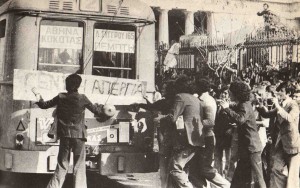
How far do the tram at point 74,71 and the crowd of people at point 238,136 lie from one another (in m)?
0.30

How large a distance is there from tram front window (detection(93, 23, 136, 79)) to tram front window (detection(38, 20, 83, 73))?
23 centimetres

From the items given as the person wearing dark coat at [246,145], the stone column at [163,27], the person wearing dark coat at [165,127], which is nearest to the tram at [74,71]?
the person wearing dark coat at [165,127]

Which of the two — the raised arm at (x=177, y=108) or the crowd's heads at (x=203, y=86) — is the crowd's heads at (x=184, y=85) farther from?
the crowd's heads at (x=203, y=86)

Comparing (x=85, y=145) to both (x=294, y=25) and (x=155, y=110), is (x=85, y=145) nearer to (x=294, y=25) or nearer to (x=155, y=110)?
(x=155, y=110)

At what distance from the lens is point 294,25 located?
5832 millimetres

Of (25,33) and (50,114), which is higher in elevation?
(25,33)

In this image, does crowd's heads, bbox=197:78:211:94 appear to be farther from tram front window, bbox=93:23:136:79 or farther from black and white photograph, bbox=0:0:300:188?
tram front window, bbox=93:23:136:79

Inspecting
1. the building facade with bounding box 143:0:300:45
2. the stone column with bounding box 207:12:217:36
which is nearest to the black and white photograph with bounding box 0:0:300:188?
the building facade with bounding box 143:0:300:45

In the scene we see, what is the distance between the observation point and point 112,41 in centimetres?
480

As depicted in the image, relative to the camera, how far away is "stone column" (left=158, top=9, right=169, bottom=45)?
7.00m

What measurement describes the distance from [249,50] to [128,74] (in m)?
2.09

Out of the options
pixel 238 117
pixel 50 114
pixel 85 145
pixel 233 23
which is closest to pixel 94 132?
pixel 85 145

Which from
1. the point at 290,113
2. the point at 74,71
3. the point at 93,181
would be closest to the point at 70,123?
the point at 74,71

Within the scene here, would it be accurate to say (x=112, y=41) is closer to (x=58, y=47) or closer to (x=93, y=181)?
(x=58, y=47)
